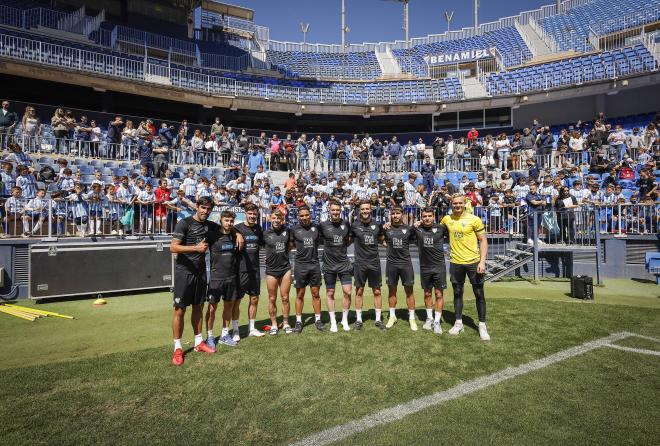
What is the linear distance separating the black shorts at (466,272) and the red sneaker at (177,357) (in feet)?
13.8

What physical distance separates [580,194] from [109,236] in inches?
551

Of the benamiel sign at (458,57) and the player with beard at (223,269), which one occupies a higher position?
the benamiel sign at (458,57)

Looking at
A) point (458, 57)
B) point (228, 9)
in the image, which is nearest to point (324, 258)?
point (458, 57)

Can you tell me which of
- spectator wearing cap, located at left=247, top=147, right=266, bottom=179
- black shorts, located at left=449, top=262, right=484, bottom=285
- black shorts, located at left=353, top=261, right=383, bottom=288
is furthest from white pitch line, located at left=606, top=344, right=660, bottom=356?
spectator wearing cap, located at left=247, top=147, right=266, bottom=179

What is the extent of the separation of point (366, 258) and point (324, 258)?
716 millimetres

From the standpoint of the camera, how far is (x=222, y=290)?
577 centimetres

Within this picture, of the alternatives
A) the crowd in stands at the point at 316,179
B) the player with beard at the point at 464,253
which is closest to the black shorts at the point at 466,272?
the player with beard at the point at 464,253

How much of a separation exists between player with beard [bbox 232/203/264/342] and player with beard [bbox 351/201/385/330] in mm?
1630

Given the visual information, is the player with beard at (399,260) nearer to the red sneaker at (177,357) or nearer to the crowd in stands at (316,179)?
the crowd in stands at (316,179)

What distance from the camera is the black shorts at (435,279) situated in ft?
21.3

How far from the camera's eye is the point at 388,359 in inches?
200

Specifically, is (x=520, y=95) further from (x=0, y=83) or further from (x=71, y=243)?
(x=0, y=83)

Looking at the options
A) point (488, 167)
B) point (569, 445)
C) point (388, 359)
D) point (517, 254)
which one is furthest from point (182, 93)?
point (569, 445)

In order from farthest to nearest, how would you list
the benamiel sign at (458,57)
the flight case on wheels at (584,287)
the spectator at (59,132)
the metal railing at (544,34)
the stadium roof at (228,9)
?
the stadium roof at (228,9), the benamiel sign at (458,57), the metal railing at (544,34), the spectator at (59,132), the flight case on wheels at (584,287)
